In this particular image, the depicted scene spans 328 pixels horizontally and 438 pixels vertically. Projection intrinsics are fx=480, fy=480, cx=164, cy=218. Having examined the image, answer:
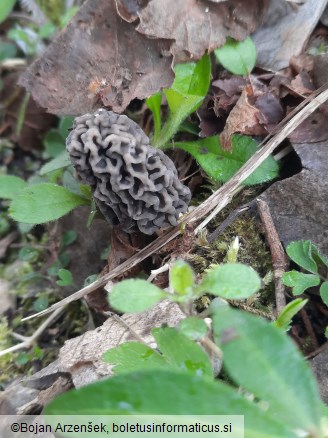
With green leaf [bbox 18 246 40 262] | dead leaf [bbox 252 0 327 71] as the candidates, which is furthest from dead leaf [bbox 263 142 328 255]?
green leaf [bbox 18 246 40 262]

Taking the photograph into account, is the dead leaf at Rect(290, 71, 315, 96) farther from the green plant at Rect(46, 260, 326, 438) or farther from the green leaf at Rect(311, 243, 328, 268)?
the green plant at Rect(46, 260, 326, 438)

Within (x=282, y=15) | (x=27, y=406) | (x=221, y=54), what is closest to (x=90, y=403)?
(x=27, y=406)

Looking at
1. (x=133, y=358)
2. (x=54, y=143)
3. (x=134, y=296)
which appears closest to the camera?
(x=134, y=296)

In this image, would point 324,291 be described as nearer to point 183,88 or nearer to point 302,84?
point 302,84

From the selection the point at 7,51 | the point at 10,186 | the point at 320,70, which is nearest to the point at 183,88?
the point at 320,70

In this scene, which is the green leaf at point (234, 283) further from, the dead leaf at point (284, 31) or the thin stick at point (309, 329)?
the dead leaf at point (284, 31)

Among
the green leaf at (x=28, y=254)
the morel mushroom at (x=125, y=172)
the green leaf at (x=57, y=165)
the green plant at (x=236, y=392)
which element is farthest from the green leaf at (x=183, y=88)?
the green plant at (x=236, y=392)

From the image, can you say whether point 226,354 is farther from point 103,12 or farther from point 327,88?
point 103,12

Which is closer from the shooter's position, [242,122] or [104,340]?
[104,340]
